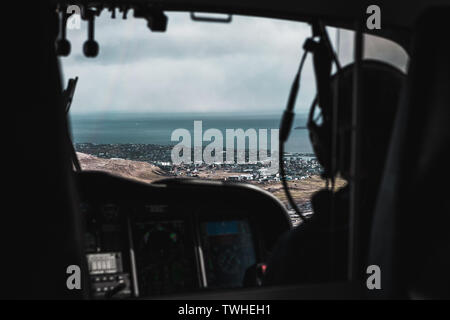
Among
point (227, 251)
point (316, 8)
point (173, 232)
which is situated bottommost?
point (227, 251)

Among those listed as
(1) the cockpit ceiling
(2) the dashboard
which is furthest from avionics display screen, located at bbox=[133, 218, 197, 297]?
(1) the cockpit ceiling

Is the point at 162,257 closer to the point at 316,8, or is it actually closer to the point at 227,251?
the point at 227,251

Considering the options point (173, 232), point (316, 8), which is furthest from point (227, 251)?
point (316, 8)

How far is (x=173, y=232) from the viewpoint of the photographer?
2871mm

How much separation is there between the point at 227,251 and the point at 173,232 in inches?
11.3

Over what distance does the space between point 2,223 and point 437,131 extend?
0.82 metres

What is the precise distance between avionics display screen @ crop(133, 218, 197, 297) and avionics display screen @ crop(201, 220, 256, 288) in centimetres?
9

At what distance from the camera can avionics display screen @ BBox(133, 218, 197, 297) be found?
109 inches

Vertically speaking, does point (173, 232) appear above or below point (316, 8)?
below

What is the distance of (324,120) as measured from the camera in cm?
171

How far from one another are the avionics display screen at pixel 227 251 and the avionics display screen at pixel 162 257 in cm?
9

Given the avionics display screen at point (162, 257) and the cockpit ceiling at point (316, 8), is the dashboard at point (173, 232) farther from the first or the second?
the cockpit ceiling at point (316, 8)

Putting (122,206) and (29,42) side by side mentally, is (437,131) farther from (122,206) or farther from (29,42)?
(122,206)

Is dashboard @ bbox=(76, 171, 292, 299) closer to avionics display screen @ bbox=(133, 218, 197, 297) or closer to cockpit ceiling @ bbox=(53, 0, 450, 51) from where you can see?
avionics display screen @ bbox=(133, 218, 197, 297)
